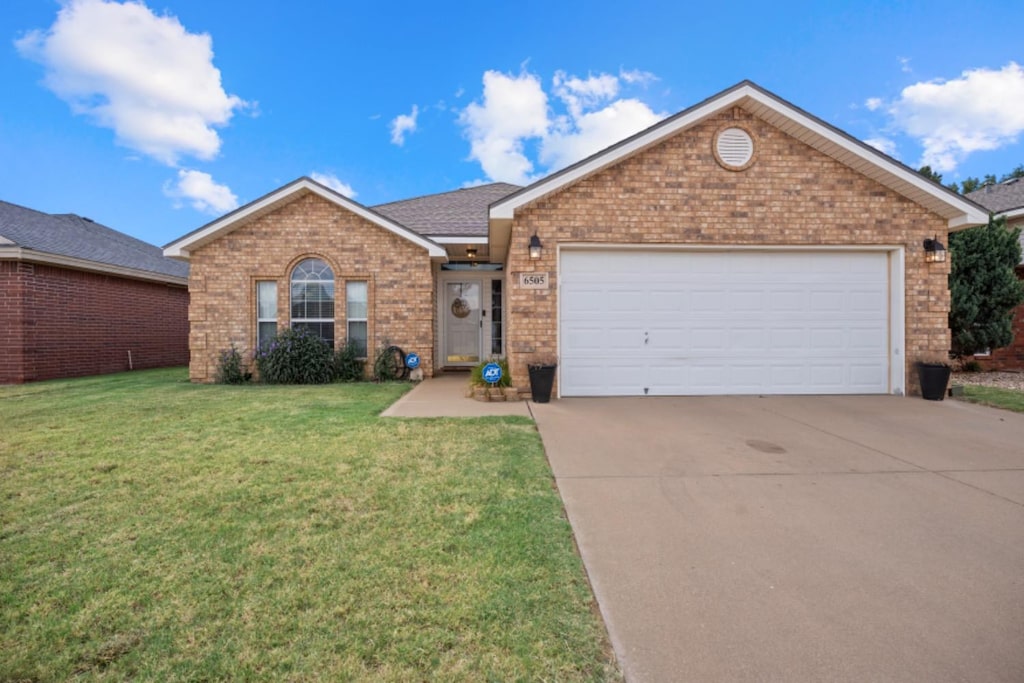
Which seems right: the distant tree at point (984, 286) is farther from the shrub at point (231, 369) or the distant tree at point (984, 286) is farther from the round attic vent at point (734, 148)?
the shrub at point (231, 369)

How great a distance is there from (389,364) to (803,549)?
8528 mm

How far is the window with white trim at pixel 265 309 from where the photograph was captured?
Answer: 9992 mm

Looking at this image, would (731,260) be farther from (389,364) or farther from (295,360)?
(295,360)

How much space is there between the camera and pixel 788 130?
741cm

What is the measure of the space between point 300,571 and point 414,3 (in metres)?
13.6

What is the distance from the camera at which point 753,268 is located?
768 centimetres

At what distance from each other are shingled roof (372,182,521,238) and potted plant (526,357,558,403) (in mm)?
3774

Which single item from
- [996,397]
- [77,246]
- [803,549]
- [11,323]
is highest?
[77,246]

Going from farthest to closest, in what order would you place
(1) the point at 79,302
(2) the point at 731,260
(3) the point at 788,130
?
1. (1) the point at 79,302
2. (2) the point at 731,260
3. (3) the point at 788,130

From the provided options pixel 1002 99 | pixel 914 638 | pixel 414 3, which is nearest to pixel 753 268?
pixel 914 638

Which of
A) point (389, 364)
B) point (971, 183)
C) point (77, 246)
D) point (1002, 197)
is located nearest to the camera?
point (389, 364)

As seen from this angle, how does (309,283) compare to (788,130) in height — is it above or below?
below

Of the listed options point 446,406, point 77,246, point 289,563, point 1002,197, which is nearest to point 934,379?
point 446,406

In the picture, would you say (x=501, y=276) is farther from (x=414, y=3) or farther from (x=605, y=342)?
(x=414, y=3)
